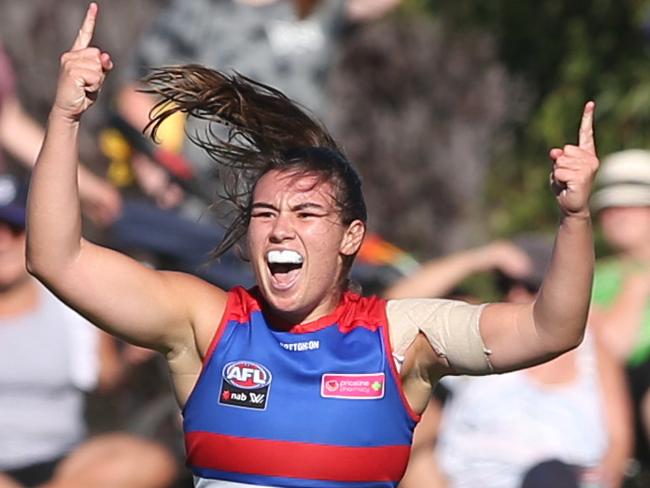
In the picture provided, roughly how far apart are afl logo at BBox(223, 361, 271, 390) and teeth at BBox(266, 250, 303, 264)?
23cm

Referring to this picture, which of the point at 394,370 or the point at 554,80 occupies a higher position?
the point at 554,80

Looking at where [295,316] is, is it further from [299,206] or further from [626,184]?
[626,184]

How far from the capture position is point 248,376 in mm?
3824

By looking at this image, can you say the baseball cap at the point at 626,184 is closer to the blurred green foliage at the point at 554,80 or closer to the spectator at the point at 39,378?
the spectator at the point at 39,378

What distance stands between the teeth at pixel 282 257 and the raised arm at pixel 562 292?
0.43m

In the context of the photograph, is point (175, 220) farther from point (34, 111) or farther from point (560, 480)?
point (34, 111)

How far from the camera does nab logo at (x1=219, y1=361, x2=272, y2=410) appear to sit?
382cm

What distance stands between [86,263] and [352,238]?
614 mm

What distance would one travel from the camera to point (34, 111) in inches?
487

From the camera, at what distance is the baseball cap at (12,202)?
6535 millimetres

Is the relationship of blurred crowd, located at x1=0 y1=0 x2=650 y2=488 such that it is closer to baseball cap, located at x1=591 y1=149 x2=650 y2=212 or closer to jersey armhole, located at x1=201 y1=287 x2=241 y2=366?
baseball cap, located at x1=591 y1=149 x2=650 y2=212

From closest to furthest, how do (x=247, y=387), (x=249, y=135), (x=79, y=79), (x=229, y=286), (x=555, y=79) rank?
(x=79, y=79) < (x=247, y=387) < (x=249, y=135) < (x=229, y=286) < (x=555, y=79)

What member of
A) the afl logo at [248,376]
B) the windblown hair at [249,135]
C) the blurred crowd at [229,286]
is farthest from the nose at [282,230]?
the blurred crowd at [229,286]

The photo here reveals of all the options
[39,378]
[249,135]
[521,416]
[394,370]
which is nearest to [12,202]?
[39,378]
